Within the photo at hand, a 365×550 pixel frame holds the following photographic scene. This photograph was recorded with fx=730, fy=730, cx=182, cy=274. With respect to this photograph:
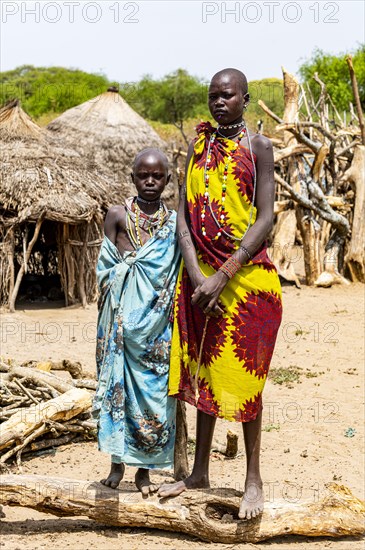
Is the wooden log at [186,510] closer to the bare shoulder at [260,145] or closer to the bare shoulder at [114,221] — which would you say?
the bare shoulder at [114,221]

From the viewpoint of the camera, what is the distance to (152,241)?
3146mm

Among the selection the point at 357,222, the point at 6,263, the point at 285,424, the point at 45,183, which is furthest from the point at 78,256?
the point at 285,424

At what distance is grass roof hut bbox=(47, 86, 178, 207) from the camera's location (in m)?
14.0

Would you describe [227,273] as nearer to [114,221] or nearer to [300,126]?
[114,221]

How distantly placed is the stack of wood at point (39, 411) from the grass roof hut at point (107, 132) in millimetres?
8860

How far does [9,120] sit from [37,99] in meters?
17.6

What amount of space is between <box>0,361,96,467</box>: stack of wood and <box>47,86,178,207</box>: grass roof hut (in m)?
8.86

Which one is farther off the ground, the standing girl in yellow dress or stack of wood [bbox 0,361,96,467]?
the standing girl in yellow dress

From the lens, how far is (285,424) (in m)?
5.57

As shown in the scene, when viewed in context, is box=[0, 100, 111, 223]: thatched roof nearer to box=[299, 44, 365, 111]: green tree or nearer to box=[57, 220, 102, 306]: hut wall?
box=[57, 220, 102, 306]: hut wall

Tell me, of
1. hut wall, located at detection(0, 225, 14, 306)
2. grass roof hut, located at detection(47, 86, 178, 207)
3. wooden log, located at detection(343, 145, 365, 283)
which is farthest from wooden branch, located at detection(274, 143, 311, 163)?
hut wall, located at detection(0, 225, 14, 306)

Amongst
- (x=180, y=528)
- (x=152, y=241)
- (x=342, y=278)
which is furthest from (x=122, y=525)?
(x=342, y=278)

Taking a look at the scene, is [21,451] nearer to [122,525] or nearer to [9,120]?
[122,525]

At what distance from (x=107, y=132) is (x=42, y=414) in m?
10.2
